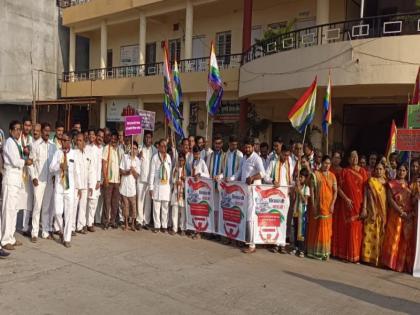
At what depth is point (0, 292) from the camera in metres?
4.72

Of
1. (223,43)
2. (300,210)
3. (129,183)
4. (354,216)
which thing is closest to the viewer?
(354,216)

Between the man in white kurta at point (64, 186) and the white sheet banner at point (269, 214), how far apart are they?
3.02m

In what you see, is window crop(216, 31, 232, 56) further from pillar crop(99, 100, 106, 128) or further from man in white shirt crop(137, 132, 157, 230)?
man in white shirt crop(137, 132, 157, 230)

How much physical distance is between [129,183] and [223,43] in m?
11.6

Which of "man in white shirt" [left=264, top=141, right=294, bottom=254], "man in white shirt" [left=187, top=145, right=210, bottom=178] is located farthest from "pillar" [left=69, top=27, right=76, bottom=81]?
"man in white shirt" [left=264, top=141, right=294, bottom=254]

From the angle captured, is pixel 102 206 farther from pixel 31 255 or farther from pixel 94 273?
pixel 94 273

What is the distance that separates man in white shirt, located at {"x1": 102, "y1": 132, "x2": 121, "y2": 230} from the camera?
27.0ft

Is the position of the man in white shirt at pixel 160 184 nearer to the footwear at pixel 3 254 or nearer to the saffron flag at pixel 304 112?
the saffron flag at pixel 304 112

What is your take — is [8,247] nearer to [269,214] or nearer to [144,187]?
[144,187]

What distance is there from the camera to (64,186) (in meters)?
6.96

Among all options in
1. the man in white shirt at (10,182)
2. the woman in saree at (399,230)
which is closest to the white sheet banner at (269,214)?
the woman in saree at (399,230)

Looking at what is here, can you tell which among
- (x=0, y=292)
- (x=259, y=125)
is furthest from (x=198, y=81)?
(x=0, y=292)

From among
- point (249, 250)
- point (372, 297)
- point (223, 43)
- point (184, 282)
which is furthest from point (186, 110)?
point (372, 297)

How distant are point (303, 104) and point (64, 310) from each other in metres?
5.55
